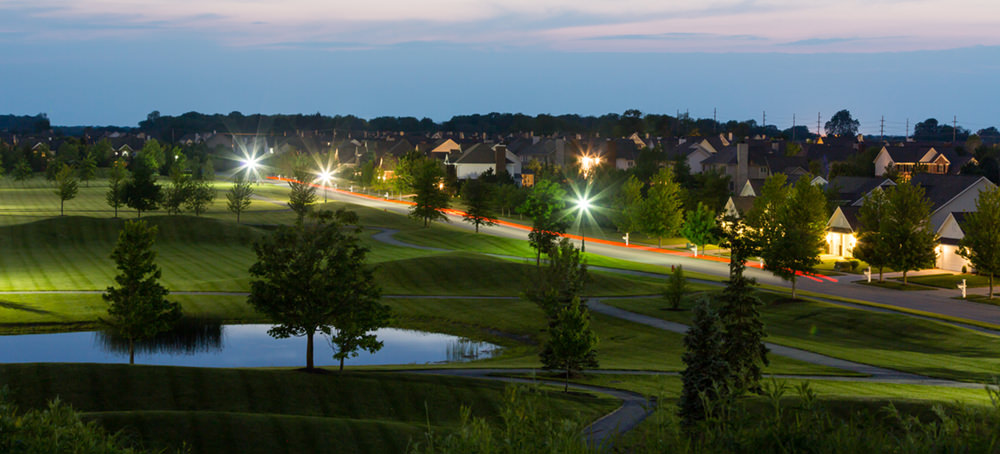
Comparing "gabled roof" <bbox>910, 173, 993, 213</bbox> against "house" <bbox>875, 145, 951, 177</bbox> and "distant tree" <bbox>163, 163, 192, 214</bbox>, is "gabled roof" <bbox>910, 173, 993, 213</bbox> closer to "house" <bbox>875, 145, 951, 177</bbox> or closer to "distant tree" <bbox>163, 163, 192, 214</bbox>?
"house" <bbox>875, 145, 951, 177</bbox>

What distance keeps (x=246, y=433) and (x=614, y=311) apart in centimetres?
3275

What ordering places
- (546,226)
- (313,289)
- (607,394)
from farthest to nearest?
1. (546,226)
2. (313,289)
3. (607,394)

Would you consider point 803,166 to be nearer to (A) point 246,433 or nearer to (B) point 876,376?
(B) point 876,376

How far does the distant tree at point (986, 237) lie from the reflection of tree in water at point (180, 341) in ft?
162

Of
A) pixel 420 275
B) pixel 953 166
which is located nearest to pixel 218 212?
pixel 420 275

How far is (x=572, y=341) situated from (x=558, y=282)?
44.1 ft

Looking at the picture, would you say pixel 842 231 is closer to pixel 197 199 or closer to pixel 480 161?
pixel 197 199

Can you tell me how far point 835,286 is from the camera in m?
64.0

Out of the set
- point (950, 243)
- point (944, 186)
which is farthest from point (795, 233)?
point (944, 186)

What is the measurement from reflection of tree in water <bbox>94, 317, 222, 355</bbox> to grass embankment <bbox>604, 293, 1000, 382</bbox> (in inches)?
976

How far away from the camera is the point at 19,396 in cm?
2753

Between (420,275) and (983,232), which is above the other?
(983,232)

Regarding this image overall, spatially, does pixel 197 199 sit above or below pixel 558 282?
above

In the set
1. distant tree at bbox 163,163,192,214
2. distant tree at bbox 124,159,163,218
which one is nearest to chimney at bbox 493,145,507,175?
distant tree at bbox 163,163,192,214
